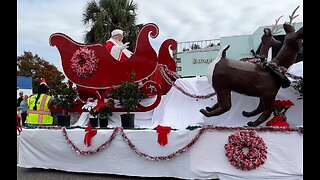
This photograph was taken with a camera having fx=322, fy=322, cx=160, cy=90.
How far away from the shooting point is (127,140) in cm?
521

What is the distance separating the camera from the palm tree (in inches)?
629

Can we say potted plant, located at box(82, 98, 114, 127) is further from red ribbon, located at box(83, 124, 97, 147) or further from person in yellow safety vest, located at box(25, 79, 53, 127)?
person in yellow safety vest, located at box(25, 79, 53, 127)

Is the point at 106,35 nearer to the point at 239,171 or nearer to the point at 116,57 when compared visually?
the point at 116,57

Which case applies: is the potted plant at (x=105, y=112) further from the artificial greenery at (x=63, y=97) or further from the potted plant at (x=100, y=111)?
the artificial greenery at (x=63, y=97)

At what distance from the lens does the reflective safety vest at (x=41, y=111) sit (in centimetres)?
673

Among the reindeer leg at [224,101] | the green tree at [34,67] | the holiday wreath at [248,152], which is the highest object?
the green tree at [34,67]

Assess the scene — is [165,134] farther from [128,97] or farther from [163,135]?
[128,97]

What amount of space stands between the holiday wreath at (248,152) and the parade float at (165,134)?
0.01m

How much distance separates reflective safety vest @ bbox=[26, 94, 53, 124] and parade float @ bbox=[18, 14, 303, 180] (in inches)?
26.7

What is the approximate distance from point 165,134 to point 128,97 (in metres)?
1.39

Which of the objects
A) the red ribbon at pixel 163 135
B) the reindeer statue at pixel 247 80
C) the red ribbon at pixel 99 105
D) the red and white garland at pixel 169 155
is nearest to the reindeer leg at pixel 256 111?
the reindeer statue at pixel 247 80

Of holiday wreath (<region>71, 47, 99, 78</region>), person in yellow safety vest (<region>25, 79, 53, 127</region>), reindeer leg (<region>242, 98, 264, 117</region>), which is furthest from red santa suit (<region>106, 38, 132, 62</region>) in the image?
reindeer leg (<region>242, 98, 264, 117</region>)
